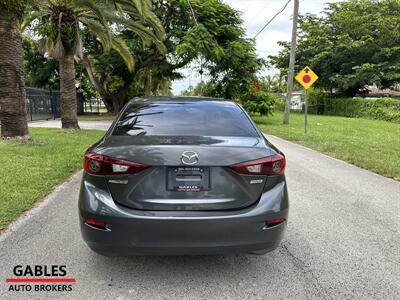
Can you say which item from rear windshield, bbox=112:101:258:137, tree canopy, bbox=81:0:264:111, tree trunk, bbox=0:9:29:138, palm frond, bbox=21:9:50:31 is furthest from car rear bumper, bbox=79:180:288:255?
tree canopy, bbox=81:0:264:111

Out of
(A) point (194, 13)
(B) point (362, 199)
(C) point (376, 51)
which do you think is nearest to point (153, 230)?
(B) point (362, 199)

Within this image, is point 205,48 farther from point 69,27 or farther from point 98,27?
point 69,27

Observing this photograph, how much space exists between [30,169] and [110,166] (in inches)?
185

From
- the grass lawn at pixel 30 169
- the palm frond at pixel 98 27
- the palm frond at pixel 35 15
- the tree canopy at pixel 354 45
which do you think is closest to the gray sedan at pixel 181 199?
the grass lawn at pixel 30 169

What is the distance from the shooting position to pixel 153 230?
277cm

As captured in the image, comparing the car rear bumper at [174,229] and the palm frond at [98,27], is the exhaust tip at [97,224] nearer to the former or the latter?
the car rear bumper at [174,229]

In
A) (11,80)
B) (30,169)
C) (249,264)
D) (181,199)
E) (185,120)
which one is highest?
(11,80)

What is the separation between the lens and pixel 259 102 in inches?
917

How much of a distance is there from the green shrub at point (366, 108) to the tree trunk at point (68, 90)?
2235 cm

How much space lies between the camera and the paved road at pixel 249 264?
2.96m

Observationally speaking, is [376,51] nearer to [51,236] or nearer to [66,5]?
[66,5]

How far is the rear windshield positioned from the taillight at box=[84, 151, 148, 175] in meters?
0.54

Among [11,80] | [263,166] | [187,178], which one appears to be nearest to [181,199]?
[187,178]

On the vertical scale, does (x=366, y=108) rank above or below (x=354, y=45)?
below
